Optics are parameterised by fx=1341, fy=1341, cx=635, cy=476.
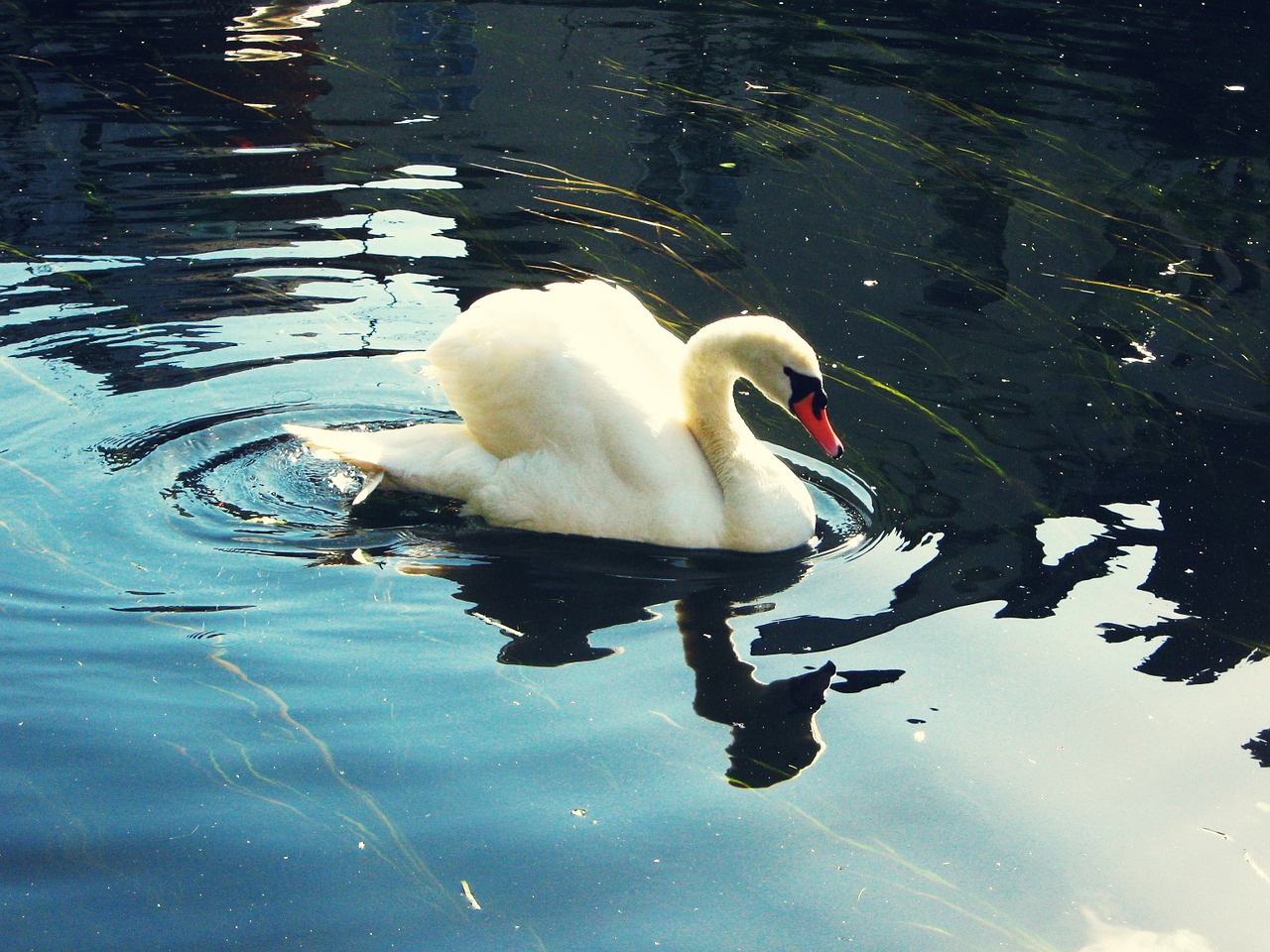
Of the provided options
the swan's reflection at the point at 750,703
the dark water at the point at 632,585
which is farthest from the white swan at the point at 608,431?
the swan's reflection at the point at 750,703

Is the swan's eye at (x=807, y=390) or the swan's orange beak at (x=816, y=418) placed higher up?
the swan's eye at (x=807, y=390)

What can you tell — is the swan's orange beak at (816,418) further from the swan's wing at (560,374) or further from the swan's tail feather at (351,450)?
the swan's tail feather at (351,450)

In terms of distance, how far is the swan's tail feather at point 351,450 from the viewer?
5230 mm

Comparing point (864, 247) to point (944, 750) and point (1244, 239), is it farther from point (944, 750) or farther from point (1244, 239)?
point (944, 750)

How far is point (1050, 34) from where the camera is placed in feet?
47.2

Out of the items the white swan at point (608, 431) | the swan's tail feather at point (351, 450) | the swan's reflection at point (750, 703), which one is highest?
the white swan at point (608, 431)

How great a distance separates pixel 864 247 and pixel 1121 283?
1.55 meters

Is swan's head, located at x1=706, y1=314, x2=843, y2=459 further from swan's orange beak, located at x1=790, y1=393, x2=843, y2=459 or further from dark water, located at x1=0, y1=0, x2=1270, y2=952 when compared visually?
dark water, located at x1=0, y1=0, x2=1270, y2=952

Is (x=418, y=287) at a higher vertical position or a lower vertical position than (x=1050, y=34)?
lower

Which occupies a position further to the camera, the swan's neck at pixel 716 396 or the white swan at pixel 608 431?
the swan's neck at pixel 716 396

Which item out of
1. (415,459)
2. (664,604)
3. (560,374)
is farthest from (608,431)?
(415,459)

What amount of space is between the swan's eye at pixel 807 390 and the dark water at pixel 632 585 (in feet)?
1.77

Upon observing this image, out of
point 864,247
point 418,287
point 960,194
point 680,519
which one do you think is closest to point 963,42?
point 960,194

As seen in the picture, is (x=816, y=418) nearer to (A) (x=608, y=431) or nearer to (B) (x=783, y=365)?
(B) (x=783, y=365)
